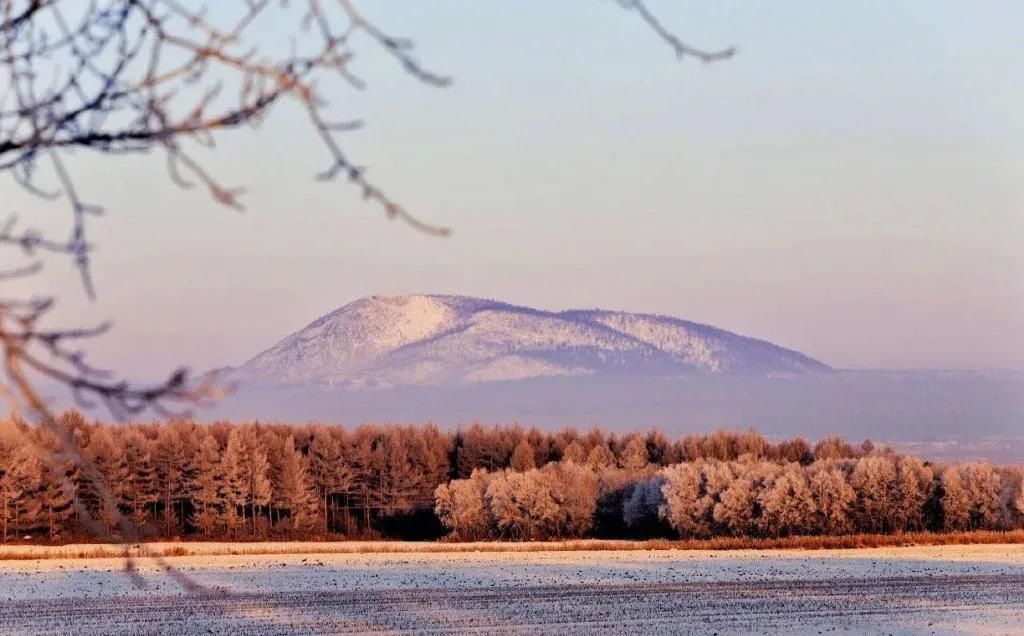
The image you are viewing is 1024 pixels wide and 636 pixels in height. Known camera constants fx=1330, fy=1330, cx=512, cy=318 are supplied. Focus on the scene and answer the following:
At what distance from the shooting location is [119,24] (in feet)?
12.0

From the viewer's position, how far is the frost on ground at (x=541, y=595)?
1097 inches

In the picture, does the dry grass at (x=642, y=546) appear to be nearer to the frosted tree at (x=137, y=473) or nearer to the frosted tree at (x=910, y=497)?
the frosted tree at (x=910, y=497)

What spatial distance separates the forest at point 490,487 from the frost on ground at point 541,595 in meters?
16.4

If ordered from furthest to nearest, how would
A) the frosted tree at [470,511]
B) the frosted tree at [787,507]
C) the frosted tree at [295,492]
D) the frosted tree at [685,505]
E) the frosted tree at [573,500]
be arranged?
the frosted tree at [295,492]
the frosted tree at [470,511]
the frosted tree at [573,500]
the frosted tree at [685,505]
the frosted tree at [787,507]

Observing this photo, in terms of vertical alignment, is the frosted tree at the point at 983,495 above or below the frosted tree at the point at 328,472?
below

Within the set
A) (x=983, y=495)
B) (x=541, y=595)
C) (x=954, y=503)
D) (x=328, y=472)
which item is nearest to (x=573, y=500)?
(x=954, y=503)

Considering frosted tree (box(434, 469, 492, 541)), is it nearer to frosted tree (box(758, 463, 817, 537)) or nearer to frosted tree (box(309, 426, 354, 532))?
frosted tree (box(309, 426, 354, 532))

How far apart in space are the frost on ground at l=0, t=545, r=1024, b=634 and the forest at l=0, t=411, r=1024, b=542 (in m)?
16.4

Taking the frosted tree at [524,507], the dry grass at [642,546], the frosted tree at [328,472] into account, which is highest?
the frosted tree at [328,472]

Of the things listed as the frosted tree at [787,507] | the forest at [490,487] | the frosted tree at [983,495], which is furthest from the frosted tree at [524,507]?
the frosted tree at [983,495]

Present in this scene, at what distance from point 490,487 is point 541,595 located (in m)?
40.5

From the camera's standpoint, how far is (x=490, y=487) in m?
74.4

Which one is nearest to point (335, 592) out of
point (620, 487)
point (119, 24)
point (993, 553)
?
point (993, 553)

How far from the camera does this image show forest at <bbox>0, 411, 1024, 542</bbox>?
68812 millimetres
